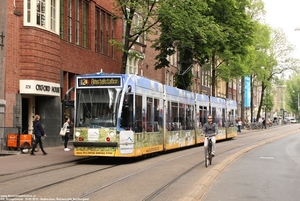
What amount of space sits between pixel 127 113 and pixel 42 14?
10012 millimetres

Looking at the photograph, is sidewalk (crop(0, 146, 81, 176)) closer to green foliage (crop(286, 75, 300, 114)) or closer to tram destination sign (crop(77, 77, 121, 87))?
tram destination sign (crop(77, 77, 121, 87))

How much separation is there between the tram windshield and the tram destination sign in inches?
7.5

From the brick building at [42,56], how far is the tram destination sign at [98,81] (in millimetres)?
5791

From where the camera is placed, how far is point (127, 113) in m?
17.4

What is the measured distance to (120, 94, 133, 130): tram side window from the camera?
17.2 metres

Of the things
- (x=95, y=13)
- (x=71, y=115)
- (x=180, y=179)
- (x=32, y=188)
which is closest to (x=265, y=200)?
(x=180, y=179)

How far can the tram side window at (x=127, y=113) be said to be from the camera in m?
17.2

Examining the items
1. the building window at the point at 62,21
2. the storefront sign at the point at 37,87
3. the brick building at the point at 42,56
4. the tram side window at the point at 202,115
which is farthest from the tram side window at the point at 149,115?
the tram side window at the point at 202,115

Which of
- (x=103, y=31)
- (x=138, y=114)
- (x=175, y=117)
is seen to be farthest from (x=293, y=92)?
(x=138, y=114)

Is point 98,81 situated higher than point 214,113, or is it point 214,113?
point 98,81

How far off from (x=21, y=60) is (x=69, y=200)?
610 inches

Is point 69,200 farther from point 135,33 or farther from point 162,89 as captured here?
point 135,33

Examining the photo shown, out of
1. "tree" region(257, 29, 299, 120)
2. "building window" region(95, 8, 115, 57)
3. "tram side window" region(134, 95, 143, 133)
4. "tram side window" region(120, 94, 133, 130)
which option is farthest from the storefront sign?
"tree" region(257, 29, 299, 120)

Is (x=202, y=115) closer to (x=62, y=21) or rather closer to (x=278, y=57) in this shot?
(x=62, y=21)
